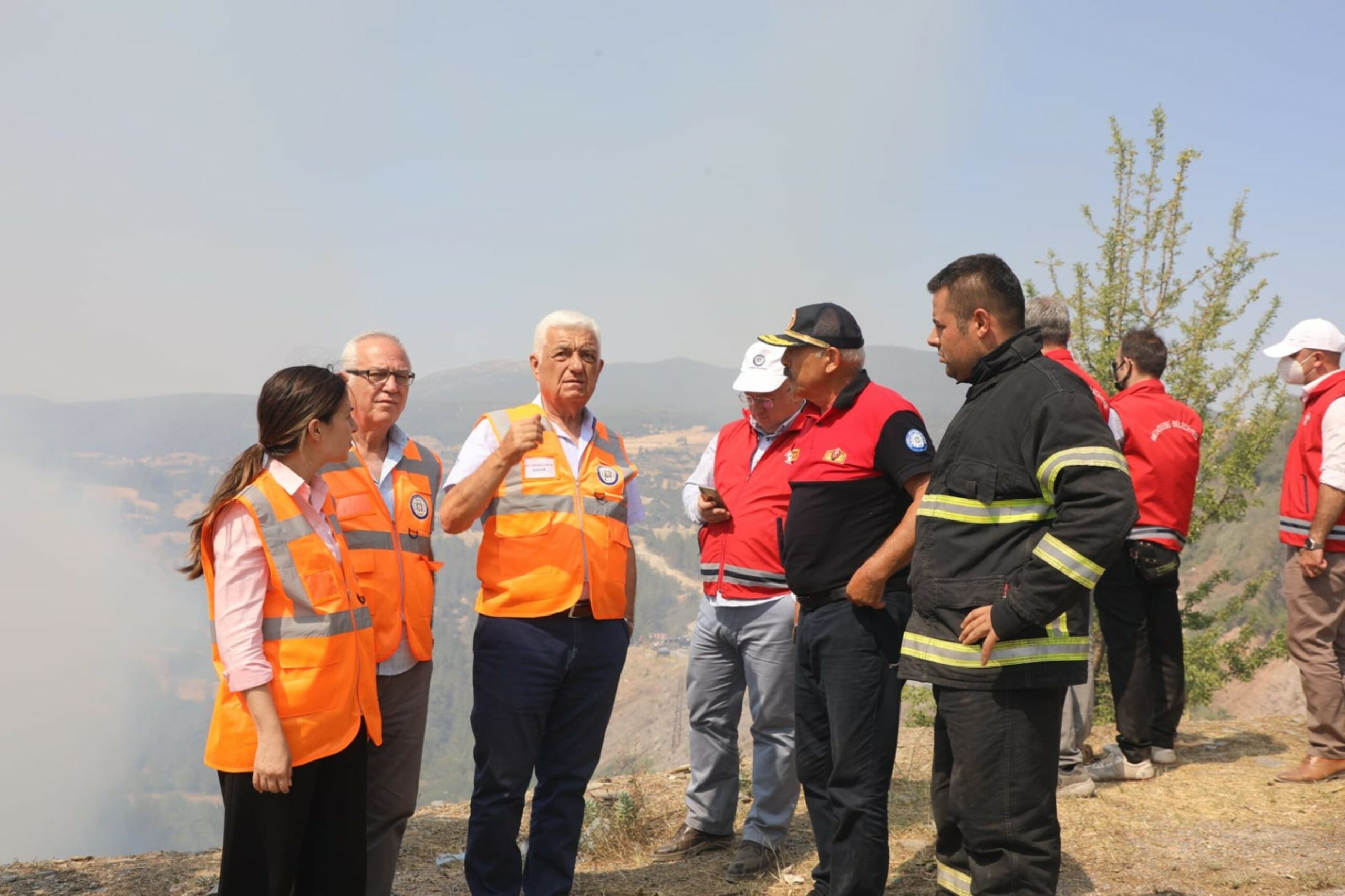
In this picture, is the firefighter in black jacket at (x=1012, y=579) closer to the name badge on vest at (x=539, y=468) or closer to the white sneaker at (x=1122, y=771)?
the name badge on vest at (x=539, y=468)

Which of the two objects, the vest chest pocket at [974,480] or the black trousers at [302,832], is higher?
the vest chest pocket at [974,480]

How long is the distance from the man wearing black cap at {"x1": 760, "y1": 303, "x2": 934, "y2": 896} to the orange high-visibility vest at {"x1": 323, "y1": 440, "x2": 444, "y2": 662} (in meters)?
1.46

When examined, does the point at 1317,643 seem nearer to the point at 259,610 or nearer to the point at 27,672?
the point at 259,610

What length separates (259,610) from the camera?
9.04 feet

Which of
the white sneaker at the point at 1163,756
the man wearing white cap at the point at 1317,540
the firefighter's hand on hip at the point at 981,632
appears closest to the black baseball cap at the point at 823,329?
the firefighter's hand on hip at the point at 981,632

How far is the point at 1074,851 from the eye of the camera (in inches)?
191

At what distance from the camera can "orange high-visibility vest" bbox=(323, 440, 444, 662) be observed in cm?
360

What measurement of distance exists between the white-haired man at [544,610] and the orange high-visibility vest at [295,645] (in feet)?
3.00

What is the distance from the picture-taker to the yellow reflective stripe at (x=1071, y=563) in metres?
2.66

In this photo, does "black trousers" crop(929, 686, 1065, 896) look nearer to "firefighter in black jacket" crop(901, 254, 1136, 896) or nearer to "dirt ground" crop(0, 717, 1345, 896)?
"firefighter in black jacket" crop(901, 254, 1136, 896)

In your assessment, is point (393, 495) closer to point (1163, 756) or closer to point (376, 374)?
point (376, 374)

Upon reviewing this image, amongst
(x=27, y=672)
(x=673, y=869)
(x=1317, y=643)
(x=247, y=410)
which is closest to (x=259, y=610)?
(x=673, y=869)

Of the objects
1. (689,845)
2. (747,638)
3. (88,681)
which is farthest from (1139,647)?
(88,681)

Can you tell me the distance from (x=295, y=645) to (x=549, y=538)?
127cm
